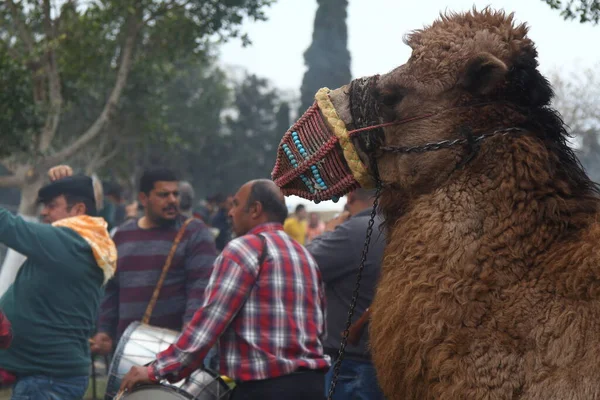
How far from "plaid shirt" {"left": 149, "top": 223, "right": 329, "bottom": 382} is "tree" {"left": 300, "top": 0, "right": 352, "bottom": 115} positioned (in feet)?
59.5

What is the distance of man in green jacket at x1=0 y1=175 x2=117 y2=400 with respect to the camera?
470cm

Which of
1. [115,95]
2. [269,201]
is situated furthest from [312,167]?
[115,95]

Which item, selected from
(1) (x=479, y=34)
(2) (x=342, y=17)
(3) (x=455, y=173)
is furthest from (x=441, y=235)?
(2) (x=342, y=17)

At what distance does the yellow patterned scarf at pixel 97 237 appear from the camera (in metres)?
4.94

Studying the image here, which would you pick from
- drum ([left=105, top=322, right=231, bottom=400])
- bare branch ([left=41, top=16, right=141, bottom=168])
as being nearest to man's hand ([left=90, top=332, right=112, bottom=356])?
drum ([left=105, top=322, right=231, bottom=400])

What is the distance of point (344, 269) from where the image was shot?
4984 millimetres

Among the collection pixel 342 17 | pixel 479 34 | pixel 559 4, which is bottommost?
pixel 479 34

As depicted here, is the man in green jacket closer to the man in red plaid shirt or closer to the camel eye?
the man in red plaid shirt

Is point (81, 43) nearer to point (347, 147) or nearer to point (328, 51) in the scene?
point (328, 51)

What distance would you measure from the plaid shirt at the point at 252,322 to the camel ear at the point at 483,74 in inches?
76.6

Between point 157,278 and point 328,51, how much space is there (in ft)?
76.6

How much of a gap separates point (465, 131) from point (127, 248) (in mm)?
4650

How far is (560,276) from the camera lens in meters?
2.19

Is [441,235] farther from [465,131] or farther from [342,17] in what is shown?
[342,17]
